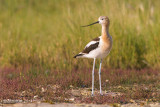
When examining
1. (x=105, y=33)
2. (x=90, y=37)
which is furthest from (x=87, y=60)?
(x=105, y=33)

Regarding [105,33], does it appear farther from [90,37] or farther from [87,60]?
[87,60]

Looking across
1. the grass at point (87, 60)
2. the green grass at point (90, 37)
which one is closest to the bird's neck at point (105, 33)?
the grass at point (87, 60)

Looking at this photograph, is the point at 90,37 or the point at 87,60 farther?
the point at 87,60

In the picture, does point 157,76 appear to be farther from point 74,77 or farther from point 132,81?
point 74,77

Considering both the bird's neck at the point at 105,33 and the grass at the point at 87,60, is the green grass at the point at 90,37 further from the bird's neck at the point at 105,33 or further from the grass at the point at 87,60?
the bird's neck at the point at 105,33

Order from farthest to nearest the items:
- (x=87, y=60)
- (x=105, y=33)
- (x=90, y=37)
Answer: (x=87, y=60) < (x=90, y=37) < (x=105, y=33)

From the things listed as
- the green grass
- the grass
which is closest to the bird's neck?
the grass

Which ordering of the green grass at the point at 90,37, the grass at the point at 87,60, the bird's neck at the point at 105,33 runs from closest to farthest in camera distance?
the bird's neck at the point at 105,33 → the grass at the point at 87,60 → the green grass at the point at 90,37

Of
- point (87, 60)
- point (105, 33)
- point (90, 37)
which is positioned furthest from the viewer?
point (87, 60)

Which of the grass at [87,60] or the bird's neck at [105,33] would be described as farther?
the grass at [87,60]

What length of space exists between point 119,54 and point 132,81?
1741mm

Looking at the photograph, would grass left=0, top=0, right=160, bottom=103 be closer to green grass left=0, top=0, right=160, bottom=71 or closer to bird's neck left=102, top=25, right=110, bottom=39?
green grass left=0, top=0, right=160, bottom=71

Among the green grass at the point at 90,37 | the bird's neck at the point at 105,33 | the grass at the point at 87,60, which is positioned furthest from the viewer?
the green grass at the point at 90,37

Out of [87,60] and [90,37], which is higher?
[90,37]
